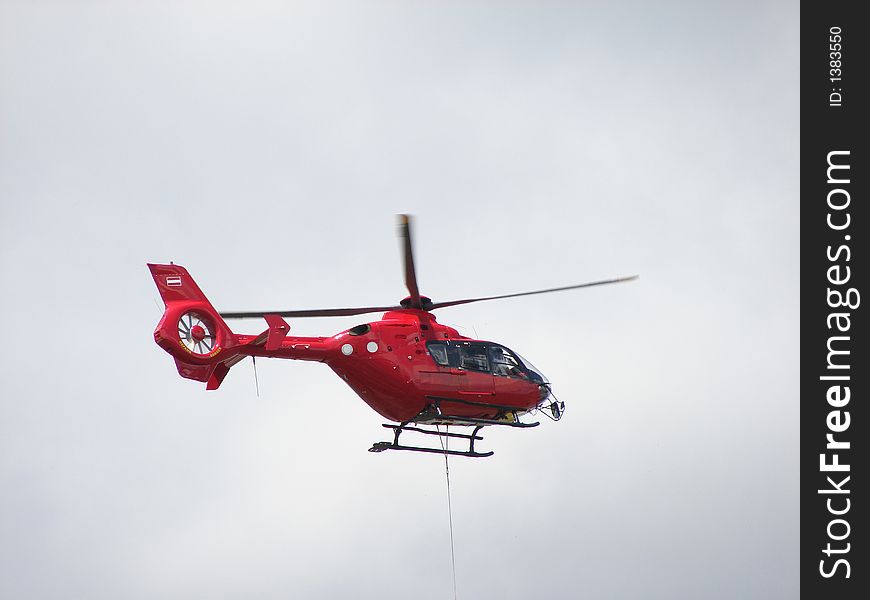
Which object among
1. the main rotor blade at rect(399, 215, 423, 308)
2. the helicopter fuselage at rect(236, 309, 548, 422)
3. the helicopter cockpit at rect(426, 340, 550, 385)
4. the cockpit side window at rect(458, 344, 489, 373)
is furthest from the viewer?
the cockpit side window at rect(458, 344, 489, 373)

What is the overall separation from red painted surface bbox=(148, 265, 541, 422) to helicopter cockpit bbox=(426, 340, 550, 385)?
0.49ft

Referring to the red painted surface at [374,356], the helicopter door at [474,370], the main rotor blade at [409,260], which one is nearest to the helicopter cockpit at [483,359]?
the helicopter door at [474,370]

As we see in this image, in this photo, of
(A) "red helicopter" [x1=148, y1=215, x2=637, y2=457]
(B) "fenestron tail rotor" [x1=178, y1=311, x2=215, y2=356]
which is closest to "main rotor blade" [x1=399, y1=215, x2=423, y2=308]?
(A) "red helicopter" [x1=148, y1=215, x2=637, y2=457]

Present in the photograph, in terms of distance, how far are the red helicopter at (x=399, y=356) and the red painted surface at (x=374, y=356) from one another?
0.02m

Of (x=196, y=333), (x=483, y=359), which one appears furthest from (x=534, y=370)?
(x=196, y=333)

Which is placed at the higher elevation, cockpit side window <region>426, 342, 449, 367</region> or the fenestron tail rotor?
the fenestron tail rotor

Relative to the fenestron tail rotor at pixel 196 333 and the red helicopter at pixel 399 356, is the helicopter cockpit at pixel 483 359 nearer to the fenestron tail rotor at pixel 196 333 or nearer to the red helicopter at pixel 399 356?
the red helicopter at pixel 399 356

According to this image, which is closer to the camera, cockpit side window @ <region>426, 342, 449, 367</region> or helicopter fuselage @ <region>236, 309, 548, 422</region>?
helicopter fuselage @ <region>236, 309, 548, 422</region>

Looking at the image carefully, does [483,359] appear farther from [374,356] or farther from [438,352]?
[374,356]

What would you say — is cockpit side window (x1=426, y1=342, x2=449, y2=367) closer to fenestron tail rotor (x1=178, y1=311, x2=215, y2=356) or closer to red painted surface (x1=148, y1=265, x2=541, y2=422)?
red painted surface (x1=148, y1=265, x2=541, y2=422)

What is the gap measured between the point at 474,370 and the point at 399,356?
1961mm

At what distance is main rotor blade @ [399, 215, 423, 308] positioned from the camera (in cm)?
3166

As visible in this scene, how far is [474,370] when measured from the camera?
34781 millimetres
